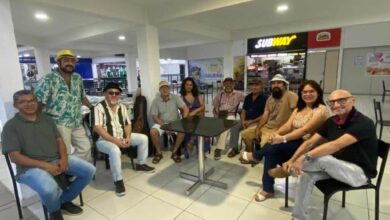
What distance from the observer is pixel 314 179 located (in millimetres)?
1626

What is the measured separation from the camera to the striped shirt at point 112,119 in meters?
2.48

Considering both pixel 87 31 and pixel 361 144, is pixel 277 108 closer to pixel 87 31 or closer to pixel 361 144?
pixel 361 144

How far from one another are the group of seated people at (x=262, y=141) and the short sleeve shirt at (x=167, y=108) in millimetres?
122

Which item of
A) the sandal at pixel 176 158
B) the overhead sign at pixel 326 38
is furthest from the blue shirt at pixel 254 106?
the overhead sign at pixel 326 38

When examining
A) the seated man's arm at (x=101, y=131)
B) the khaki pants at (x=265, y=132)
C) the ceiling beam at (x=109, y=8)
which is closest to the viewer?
the seated man's arm at (x=101, y=131)

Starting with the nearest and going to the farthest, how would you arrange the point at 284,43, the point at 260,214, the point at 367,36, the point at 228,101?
the point at 260,214 < the point at 228,101 < the point at 284,43 < the point at 367,36

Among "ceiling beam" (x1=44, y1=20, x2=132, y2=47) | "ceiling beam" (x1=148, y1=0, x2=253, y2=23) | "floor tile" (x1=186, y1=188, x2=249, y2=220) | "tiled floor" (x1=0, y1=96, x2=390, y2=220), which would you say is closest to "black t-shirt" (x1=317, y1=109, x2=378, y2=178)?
"tiled floor" (x1=0, y1=96, x2=390, y2=220)

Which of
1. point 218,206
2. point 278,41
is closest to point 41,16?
point 218,206

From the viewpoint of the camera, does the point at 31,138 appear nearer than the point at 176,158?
Yes

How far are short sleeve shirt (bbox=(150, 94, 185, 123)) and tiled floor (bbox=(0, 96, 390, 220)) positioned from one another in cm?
88

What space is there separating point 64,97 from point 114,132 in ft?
2.11

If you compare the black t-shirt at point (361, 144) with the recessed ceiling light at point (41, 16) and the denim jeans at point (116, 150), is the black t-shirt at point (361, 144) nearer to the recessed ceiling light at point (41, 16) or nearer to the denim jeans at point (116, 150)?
the denim jeans at point (116, 150)

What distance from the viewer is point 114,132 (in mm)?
2568

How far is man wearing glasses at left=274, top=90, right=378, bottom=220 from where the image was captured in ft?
4.85
